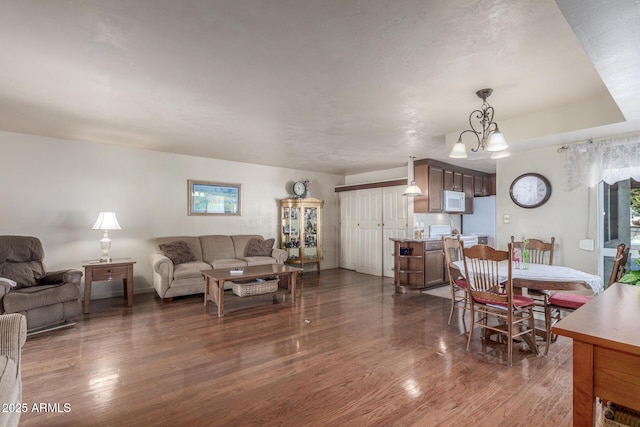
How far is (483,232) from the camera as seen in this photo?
22.2 ft

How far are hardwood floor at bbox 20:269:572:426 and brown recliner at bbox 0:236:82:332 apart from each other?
0.22m

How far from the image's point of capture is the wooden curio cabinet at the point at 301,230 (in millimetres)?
6625

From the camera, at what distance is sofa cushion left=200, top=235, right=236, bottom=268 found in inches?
211

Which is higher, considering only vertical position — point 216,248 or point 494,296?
point 216,248

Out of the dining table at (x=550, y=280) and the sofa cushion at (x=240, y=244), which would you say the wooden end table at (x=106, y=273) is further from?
the dining table at (x=550, y=280)

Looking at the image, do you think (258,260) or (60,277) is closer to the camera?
(60,277)

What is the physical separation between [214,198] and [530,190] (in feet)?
16.7

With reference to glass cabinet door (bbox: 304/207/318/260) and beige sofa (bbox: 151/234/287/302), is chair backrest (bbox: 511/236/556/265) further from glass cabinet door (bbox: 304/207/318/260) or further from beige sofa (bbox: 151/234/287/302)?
glass cabinet door (bbox: 304/207/318/260)

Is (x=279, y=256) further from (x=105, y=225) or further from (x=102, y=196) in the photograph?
(x=102, y=196)

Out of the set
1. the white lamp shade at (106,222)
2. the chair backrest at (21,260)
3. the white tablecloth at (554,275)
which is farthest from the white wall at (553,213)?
the chair backrest at (21,260)

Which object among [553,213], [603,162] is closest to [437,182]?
[553,213]

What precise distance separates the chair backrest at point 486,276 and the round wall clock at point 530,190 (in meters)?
1.55

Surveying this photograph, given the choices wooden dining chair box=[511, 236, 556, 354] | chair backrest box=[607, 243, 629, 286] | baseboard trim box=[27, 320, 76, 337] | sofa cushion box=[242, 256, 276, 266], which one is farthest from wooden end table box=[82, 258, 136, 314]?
chair backrest box=[607, 243, 629, 286]

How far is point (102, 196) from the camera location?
15.5ft
